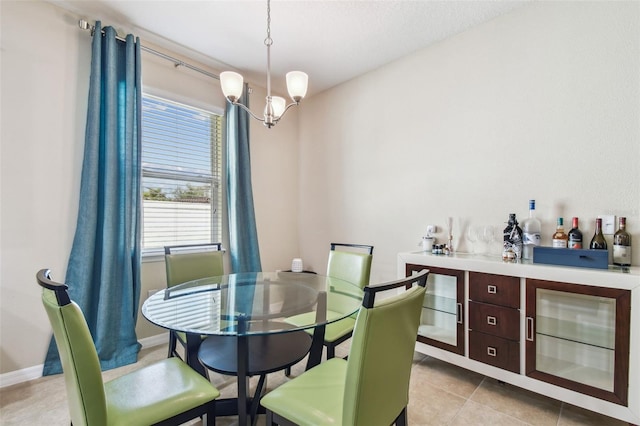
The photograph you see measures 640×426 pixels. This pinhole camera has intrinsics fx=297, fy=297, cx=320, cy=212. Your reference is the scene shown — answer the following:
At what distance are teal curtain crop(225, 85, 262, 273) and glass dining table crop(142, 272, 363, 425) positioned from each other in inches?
33.1

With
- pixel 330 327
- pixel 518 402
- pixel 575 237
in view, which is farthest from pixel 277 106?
pixel 518 402

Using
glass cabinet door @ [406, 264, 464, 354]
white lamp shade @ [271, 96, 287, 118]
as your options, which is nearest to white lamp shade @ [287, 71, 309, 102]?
white lamp shade @ [271, 96, 287, 118]

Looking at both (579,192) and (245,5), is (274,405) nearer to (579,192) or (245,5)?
(579,192)

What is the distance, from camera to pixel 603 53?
6.42 ft

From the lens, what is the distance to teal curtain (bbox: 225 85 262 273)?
3234 mm

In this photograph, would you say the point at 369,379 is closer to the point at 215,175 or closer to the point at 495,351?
the point at 495,351

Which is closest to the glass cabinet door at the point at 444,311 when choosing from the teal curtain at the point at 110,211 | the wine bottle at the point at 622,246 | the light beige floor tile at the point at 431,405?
the light beige floor tile at the point at 431,405

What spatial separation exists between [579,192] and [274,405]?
7.63ft

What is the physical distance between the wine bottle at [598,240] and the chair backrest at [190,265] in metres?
2.73

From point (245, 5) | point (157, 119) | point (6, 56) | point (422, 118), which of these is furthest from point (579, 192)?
point (6, 56)

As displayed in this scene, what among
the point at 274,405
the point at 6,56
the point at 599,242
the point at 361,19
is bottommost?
the point at 274,405

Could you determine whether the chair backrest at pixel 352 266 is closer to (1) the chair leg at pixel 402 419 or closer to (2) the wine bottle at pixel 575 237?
(1) the chair leg at pixel 402 419

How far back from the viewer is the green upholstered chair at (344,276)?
1.91 meters

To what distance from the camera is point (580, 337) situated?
5.94 feet
